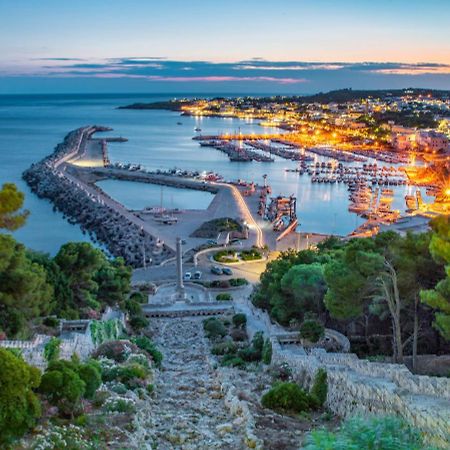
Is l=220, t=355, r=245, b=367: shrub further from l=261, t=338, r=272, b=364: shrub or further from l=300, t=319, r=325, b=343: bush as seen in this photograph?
l=300, t=319, r=325, b=343: bush

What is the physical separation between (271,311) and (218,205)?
114 ft

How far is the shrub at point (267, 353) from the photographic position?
49.4 ft

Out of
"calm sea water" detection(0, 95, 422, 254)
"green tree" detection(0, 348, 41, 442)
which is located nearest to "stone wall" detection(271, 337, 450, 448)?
"green tree" detection(0, 348, 41, 442)

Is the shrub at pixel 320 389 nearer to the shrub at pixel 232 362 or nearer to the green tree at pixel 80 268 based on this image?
the shrub at pixel 232 362

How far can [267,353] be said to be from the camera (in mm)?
15172

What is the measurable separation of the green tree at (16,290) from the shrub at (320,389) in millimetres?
7172

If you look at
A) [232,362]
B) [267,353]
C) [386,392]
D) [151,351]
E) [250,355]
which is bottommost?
[250,355]

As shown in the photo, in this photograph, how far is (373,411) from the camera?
30.3 ft

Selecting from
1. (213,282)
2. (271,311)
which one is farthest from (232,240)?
(271,311)

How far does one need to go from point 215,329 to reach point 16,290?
20.7 ft

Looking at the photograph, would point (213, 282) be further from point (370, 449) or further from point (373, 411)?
point (370, 449)

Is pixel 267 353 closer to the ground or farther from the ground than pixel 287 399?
closer to the ground

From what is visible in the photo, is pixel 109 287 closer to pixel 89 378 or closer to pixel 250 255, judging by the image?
pixel 89 378

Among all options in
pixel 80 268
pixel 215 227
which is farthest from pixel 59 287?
pixel 215 227
